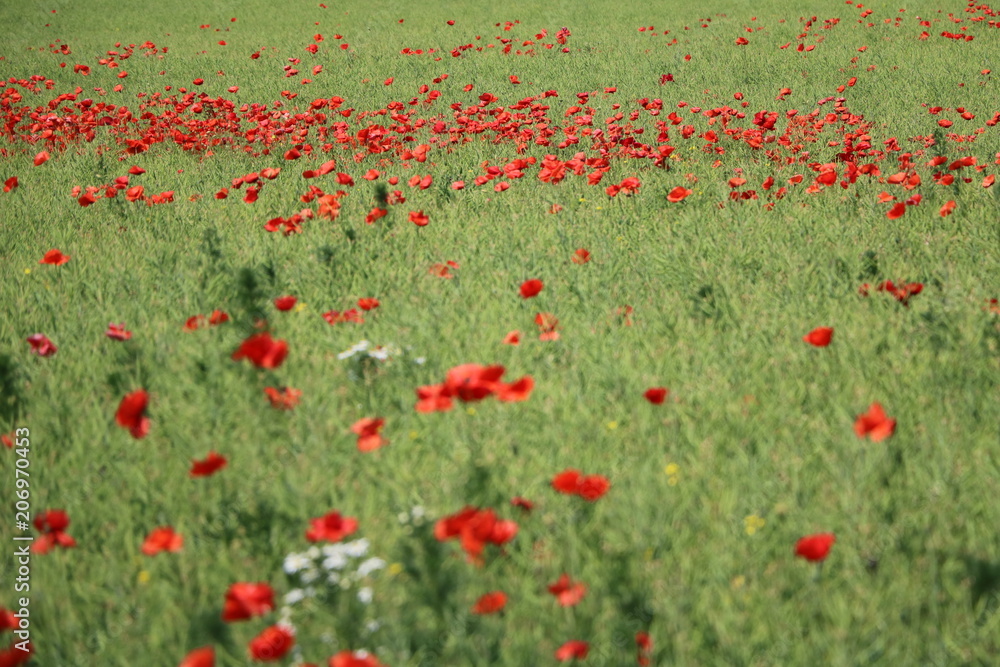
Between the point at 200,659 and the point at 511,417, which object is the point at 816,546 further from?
the point at 200,659

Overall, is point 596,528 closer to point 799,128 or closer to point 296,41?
point 799,128

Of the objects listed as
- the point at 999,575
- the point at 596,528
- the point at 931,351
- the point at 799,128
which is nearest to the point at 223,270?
the point at 596,528

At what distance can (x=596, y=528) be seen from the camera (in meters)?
1.75

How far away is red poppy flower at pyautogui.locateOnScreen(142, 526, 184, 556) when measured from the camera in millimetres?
1637

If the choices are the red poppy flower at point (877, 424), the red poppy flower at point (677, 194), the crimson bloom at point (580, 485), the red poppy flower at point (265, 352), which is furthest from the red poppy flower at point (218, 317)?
the red poppy flower at point (677, 194)

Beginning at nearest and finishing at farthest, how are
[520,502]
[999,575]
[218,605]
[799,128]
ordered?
[999,575], [218,605], [520,502], [799,128]

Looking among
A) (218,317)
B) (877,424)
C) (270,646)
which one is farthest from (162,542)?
(877,424)

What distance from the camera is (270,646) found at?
4.48 ft

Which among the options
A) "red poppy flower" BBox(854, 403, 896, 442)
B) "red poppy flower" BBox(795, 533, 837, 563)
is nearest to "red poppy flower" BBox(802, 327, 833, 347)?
"red poppy flower" BBox(854, 403, 896, 442)

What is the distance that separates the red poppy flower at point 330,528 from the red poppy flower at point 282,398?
68 centimetres

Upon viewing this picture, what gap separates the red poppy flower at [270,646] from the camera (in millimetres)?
1361

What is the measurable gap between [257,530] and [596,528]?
0.78 meters

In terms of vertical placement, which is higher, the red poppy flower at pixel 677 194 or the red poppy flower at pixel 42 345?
the red poppy flower at pixel 42 345

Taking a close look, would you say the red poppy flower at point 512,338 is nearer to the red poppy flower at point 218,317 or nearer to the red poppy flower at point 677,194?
the red poppy flower at point 218,317
